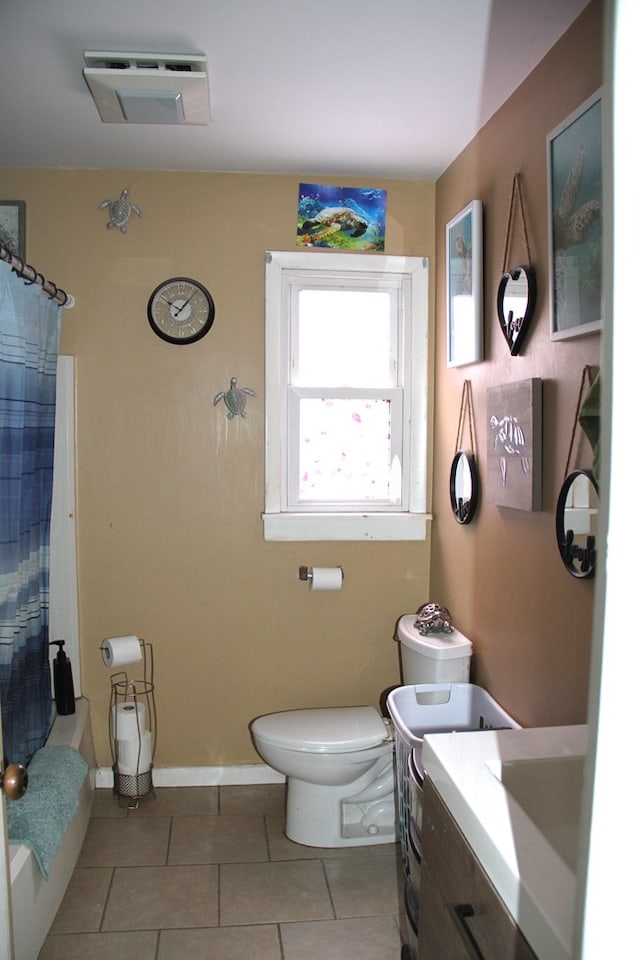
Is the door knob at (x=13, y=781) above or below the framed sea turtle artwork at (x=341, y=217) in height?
below

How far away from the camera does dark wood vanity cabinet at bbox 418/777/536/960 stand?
1.00 meters

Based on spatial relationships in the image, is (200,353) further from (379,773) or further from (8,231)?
(379,773)

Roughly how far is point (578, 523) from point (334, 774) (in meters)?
1.33

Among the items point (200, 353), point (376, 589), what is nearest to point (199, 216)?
point (200, 353)

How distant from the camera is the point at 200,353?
287 centimetres

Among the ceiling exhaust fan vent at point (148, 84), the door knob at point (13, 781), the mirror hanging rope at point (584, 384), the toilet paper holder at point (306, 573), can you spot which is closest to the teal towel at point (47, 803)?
the door knob at point (13, 781)

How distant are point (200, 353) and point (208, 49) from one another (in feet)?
3.82

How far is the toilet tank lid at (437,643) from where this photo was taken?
95.3 inches

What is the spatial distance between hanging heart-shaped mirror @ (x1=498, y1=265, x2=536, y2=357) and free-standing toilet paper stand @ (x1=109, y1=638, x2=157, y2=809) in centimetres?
188

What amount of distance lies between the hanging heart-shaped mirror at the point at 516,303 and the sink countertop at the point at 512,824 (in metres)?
1.09

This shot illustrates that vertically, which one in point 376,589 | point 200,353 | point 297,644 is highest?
point 200,353

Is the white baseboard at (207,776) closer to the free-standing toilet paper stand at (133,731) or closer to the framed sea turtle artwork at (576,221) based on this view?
the free-standing toilet paper stand at (133,731)

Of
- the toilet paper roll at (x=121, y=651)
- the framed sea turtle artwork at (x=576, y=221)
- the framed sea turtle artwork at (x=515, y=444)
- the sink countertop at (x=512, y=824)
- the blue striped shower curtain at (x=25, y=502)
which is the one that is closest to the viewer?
the sink countertop at (x=512, y=824)

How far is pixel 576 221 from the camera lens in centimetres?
Result: 171
